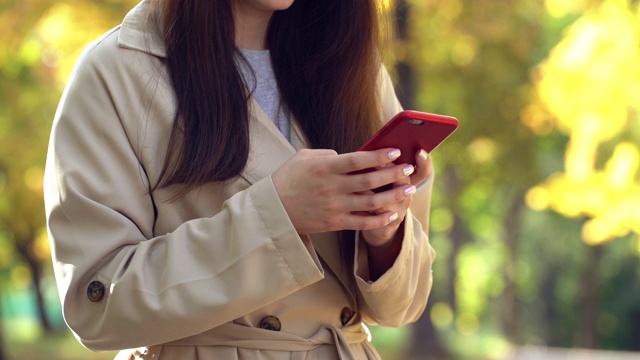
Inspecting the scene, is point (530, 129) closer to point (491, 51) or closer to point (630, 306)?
point (491, 51)

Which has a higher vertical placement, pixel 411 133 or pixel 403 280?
pixel 411 133

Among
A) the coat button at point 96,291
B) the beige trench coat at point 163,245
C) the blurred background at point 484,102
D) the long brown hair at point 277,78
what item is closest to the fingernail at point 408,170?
the beige trench coat at point 163,245

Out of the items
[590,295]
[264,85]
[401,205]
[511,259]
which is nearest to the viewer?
[401,205]

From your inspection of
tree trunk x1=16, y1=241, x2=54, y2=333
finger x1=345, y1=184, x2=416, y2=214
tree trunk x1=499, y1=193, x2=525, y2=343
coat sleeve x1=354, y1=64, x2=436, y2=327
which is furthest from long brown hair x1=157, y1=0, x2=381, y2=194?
tree trunk x1=499, y1=193, x2=525, y2=343

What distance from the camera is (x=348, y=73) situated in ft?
7.61

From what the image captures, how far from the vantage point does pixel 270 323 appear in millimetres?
2057

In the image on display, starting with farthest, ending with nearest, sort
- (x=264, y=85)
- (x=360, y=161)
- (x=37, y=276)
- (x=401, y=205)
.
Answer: (x=37, y=276) < (x=264, y=85) < (x=401, y=205) < (x=360, y=161)

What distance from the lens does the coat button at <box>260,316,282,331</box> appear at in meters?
2.05

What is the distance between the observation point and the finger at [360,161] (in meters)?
1.78

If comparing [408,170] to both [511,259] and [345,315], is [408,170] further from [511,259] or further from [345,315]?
[511,259]

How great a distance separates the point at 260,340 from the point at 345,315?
0.23m

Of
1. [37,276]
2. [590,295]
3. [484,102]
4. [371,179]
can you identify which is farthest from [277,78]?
[590,295]

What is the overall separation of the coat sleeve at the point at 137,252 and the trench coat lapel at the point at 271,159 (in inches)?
6.9

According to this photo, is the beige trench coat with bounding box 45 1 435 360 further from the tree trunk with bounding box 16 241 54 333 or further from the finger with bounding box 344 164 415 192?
the tree trunk with bounding box 16 241 54 333
